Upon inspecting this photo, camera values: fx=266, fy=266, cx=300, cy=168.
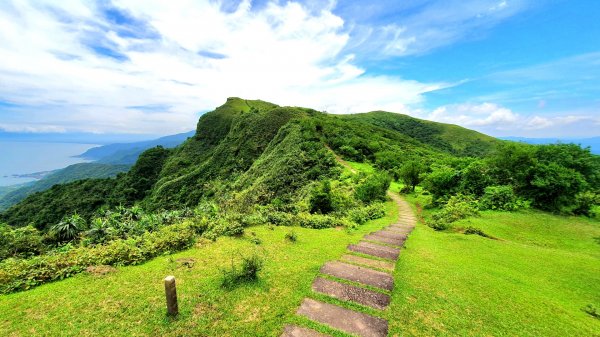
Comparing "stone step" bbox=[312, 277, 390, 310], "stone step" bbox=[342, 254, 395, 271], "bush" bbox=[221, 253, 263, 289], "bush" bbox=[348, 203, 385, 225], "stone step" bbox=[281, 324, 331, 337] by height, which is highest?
"bush" bbox=[221, 253, 263, 289]

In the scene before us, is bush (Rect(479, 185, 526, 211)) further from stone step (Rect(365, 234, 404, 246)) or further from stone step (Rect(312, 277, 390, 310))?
stone step (Rect(312, 277, 390, 310))

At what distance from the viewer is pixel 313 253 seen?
10898 mm

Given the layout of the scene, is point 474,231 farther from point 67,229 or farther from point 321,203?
point 67,229

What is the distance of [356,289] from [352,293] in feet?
0.80

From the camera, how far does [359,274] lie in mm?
8891

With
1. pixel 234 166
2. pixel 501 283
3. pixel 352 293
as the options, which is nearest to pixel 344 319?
pixel 352 293

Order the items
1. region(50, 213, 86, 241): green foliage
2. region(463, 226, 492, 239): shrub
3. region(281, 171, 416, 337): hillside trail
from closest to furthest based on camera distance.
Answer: region(281, 171, 416, 337): hillside trail < region(463, 226, 492, 239): shrub < region(50, 213, 86, 241): green foliage

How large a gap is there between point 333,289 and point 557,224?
47.7ft

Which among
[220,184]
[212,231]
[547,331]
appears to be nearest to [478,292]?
[547,331]

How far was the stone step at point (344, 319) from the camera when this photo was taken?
6.39 metres

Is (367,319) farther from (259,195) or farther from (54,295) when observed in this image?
(259,195)

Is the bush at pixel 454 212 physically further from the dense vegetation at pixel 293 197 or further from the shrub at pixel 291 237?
the shrub at pixel 291 237

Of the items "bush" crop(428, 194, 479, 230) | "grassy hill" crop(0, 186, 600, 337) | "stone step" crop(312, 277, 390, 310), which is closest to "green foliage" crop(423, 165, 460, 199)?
"bush" crop(428, 194, 479, 230)

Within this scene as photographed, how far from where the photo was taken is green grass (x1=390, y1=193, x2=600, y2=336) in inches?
262
